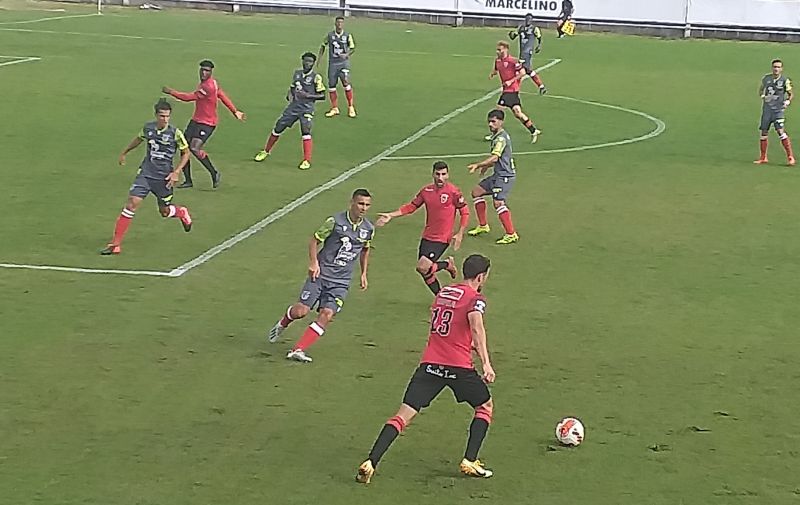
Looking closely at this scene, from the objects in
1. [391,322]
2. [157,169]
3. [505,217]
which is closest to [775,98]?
[505,217]

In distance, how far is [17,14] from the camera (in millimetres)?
59469

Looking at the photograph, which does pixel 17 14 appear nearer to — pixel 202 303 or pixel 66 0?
pixel 66 0

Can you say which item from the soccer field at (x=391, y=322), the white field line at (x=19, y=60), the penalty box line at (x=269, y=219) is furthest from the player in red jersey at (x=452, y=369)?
the white field line at (x=19, y=60)

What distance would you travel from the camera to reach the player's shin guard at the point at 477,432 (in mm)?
10766

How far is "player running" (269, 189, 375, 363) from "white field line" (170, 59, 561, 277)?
3.95 m

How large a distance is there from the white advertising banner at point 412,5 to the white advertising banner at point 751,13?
11.0 meters

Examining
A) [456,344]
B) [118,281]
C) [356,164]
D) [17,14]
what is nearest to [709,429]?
[456,344]

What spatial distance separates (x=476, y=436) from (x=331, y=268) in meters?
3.73

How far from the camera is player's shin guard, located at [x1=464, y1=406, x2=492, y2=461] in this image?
35.3 feet

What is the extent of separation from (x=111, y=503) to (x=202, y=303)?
6.09 meters

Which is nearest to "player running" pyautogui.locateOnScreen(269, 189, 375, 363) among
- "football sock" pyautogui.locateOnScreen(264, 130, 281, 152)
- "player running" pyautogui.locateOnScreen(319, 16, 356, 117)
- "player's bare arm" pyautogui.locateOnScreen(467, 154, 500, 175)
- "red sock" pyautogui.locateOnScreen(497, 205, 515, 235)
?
"player's bare arm" pyautogui.locateOnScreen(467, 154, 500, 175)

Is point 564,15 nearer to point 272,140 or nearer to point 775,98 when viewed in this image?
point 775,98

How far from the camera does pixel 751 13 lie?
193ft

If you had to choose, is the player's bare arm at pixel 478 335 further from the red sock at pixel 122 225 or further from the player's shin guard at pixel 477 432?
the red sock at pixel 122 225
